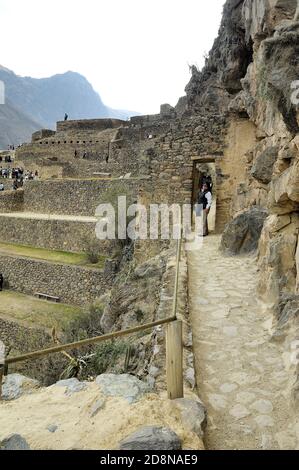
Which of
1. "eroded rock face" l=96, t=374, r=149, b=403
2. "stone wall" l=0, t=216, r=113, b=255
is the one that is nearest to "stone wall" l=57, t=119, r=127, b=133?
"stone wall" l=0, t=216, r=113, b=255

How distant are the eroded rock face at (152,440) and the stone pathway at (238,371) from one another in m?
0.32

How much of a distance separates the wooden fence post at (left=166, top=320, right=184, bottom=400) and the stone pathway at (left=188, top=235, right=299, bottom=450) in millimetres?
321

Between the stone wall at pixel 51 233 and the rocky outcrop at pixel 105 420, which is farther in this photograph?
the stone wall at pixel 51 233

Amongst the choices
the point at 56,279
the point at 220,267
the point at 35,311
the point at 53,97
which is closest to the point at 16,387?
the point at 220,267

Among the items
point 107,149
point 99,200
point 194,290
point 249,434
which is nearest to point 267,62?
point 194,290

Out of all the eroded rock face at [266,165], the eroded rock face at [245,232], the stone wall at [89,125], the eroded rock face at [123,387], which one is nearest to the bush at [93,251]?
the eroded rock face at [245,232]

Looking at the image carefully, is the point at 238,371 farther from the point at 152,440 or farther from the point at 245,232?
the point at 245,232

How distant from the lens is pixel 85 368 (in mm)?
5676

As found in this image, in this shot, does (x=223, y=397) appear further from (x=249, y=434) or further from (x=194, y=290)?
(x=194, y=290)

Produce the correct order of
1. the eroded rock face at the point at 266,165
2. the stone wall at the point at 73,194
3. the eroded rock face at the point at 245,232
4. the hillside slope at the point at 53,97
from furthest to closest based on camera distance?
the hillside slope at the point at 53,97 < the stone wall at the point at 73,194 < the eroded rock face at the point at 245,232 < the eroded rock face at the point at 266,165

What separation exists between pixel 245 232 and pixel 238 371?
4278mm

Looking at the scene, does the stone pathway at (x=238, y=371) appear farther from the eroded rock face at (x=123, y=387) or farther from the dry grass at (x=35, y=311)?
the dry grass at (x=35, y=311)

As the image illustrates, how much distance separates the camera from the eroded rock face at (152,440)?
2.46 meters

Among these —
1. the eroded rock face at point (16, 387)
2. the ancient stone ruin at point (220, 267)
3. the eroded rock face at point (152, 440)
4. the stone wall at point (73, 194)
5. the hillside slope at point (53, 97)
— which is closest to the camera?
the eroded rock face at point (152, 440)
